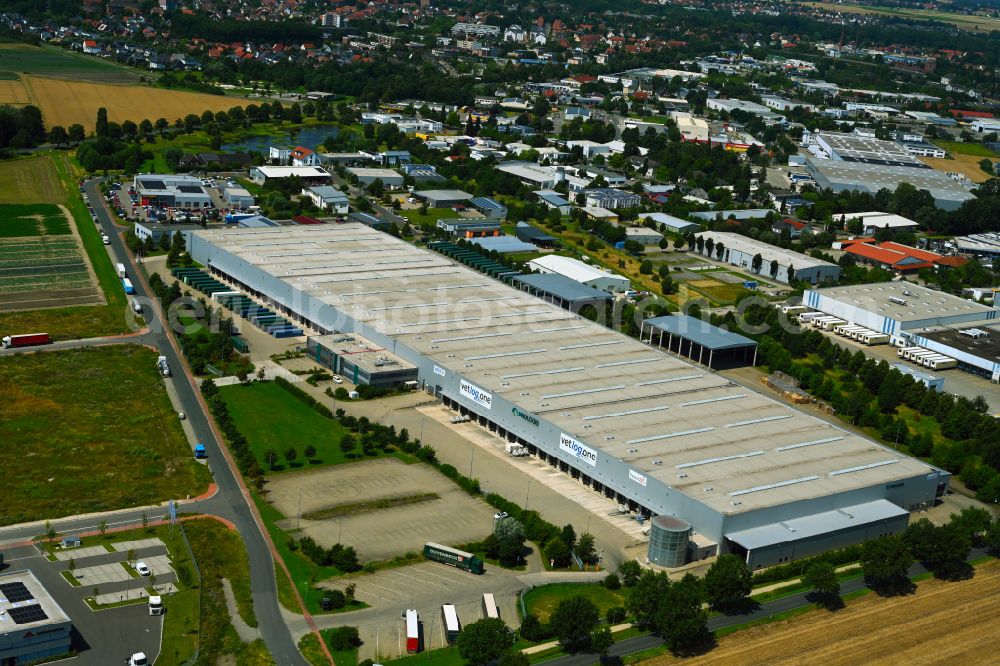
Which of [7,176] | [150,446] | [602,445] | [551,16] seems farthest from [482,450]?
[551,16]

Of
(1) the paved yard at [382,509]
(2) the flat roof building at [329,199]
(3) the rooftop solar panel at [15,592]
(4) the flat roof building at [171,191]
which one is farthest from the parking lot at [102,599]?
(2) the flat roof building at [329,199]

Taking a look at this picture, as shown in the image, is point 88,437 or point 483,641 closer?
point 483,641

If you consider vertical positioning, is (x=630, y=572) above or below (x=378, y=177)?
below

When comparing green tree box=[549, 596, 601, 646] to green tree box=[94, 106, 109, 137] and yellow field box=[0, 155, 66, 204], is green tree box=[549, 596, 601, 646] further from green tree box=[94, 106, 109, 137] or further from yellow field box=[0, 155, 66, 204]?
green tree box=[94, 106, 109, 137]

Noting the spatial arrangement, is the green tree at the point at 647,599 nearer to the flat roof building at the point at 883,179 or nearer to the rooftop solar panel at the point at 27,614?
the rooftop solar panel at the point at 27,614

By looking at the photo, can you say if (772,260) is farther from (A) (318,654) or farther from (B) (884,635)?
(A) (318,654)

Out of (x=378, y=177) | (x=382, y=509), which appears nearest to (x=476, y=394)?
(x=382, y=509)

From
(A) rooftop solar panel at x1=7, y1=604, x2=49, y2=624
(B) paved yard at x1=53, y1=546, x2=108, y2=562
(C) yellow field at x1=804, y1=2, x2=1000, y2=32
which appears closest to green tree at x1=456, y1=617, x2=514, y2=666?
(A) rooftop solar panel at x1=7, y1=604, x2=49, y2=624
